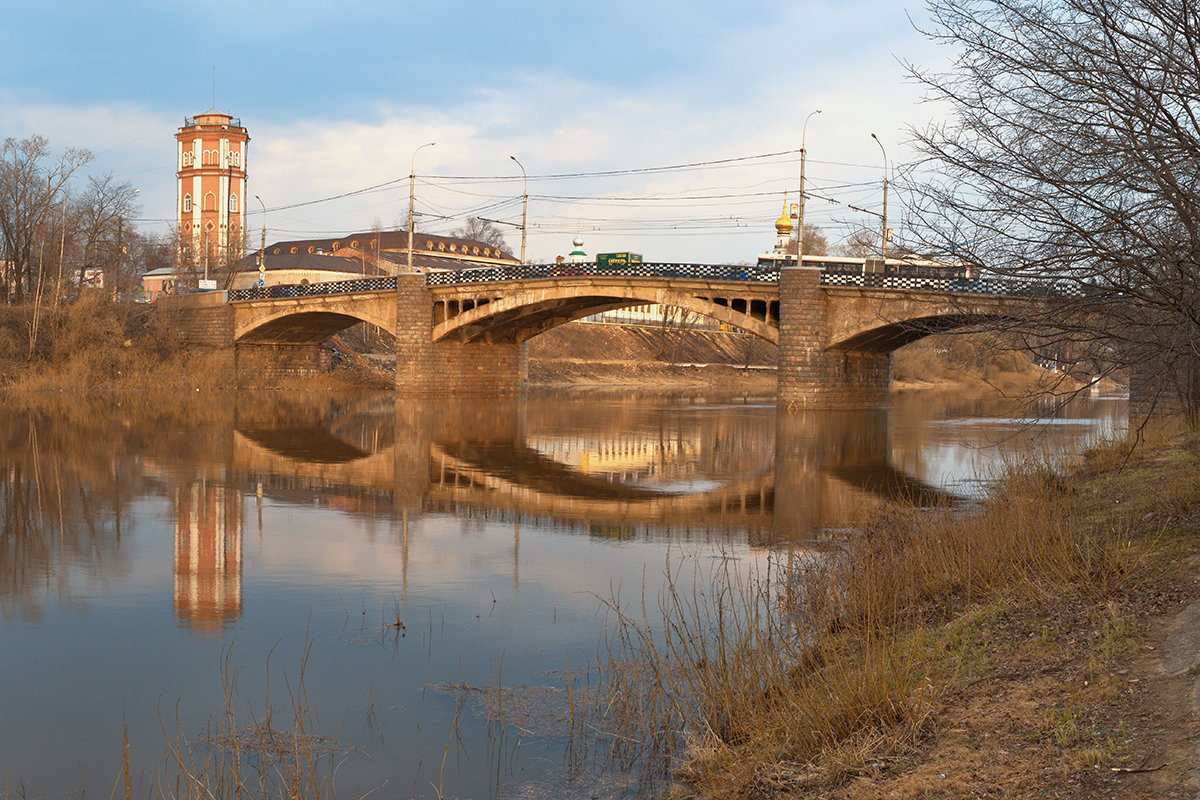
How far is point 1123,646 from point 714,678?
247cm

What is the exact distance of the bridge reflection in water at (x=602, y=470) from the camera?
1656cm

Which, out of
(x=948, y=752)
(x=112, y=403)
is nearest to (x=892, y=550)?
(x=948, y=752)

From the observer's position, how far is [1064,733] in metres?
5.17

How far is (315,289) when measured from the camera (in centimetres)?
6156

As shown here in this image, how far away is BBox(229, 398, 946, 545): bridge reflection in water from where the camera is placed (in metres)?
16.6

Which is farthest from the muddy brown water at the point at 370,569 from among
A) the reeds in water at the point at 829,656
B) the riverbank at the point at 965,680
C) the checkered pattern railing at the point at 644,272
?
the checkered pattern railing at the point at 644,272

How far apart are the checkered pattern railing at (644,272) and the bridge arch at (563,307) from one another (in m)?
0.60

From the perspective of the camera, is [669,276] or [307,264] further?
[307,264]

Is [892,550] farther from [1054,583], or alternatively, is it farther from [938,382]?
[938,382]

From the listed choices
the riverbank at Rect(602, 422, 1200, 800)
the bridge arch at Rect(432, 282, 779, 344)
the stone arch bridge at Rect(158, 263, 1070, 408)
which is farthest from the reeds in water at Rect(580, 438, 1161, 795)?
the bridge arch at Rect(432, 282, 779, 344)

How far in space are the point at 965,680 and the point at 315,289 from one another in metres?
58.8

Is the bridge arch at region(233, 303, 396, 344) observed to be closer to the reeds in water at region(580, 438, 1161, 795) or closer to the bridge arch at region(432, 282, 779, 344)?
the bridge arch at region(432, 282, 779, 344)

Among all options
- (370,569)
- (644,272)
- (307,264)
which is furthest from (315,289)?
(370,569)

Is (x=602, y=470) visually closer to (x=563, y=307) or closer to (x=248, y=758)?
(x=248, y=758)
